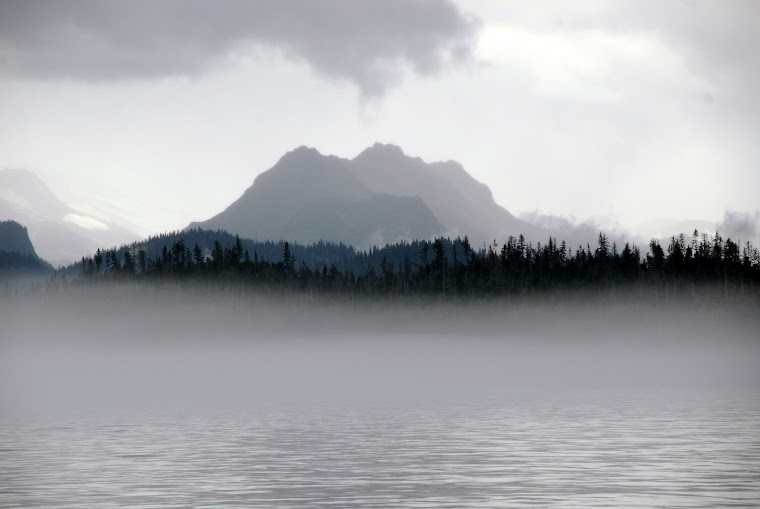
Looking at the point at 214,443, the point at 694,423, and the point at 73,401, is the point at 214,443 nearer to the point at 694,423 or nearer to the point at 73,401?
the point at 694,423

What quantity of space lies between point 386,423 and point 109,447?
27624 mm

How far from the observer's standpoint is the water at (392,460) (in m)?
42.1

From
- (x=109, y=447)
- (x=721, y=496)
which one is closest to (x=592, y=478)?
(x=721, y=496)

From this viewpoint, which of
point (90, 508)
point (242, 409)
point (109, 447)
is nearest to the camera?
point (90, 508)

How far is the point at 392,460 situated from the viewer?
55781 mm

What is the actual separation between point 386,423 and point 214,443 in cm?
2104

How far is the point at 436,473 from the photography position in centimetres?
4994

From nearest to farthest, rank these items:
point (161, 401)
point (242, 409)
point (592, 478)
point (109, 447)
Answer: point (592, 478)
point (109, 447)
point (242, 409)
point (161, 401)

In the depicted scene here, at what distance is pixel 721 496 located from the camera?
4044 centimetres

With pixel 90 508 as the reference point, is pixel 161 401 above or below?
below

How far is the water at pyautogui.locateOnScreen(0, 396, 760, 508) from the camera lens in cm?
4212

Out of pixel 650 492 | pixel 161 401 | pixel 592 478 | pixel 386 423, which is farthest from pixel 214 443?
pixel 161 401

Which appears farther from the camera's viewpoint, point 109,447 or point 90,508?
point 109,447

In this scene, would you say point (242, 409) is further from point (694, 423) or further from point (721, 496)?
point (721, 496)
